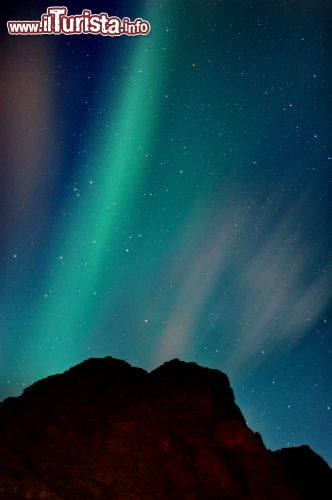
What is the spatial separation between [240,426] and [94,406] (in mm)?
7666

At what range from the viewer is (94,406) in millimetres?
22453

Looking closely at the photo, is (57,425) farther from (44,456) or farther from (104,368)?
(104,368)

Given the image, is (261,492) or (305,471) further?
(305,471)

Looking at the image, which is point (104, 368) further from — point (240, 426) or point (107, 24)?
point (107, 24)

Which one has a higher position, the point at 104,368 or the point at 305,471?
the point at 104,368

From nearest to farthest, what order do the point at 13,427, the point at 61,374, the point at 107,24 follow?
the point at 107,24, the point at 13,427, the point at 61,374

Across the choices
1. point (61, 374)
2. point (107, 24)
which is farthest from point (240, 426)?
point (107, 24)

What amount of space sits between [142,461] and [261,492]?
5.46m

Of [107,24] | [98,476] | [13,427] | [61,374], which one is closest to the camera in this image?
[98,476]

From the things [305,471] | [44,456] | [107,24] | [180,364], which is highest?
[107,24]

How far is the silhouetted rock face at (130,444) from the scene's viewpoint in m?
16.8

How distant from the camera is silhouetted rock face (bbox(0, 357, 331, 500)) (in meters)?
16.8

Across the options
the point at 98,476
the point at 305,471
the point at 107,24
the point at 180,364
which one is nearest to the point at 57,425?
the point at 98,476

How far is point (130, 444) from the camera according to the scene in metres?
19.2
